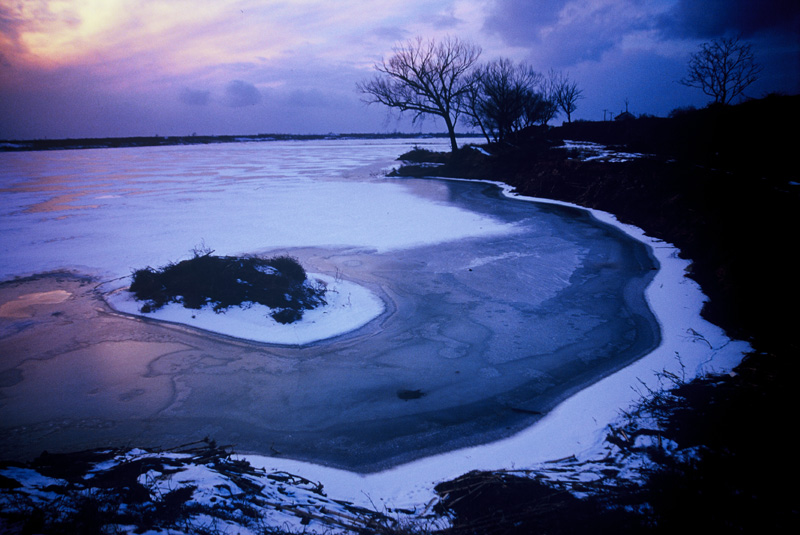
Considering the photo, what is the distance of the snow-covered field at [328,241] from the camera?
3.85 meters

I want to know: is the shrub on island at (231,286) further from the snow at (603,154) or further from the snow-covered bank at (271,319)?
the snow at (603,154)

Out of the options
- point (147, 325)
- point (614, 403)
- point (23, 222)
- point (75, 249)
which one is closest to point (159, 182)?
point (23, 222)

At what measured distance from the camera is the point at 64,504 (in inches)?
95.6

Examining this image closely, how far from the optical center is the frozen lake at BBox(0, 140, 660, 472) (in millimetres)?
4320

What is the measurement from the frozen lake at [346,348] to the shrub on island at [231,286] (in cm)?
69

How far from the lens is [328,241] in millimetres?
11680

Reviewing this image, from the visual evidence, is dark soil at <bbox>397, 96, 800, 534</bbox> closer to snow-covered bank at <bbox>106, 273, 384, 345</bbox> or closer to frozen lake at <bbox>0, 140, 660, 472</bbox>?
frozen lake at <bbox>0, 140, 660, 472</bbox>

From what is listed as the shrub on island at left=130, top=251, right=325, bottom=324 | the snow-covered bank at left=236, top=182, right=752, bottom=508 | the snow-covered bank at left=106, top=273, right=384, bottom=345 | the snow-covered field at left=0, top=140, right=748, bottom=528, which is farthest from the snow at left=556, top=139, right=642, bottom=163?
the shrub on island at left=130, top=251, right=325, bottom=324

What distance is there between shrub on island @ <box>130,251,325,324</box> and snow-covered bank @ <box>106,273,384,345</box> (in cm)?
12

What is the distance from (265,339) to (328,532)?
3982mm

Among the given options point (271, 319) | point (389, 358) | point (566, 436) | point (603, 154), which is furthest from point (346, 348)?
point (603, 154)

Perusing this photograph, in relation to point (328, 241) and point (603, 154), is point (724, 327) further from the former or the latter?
point (603, 154)

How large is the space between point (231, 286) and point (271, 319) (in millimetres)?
1179

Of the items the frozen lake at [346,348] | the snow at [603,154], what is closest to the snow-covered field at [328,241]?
the frozen lake at [346,348]
